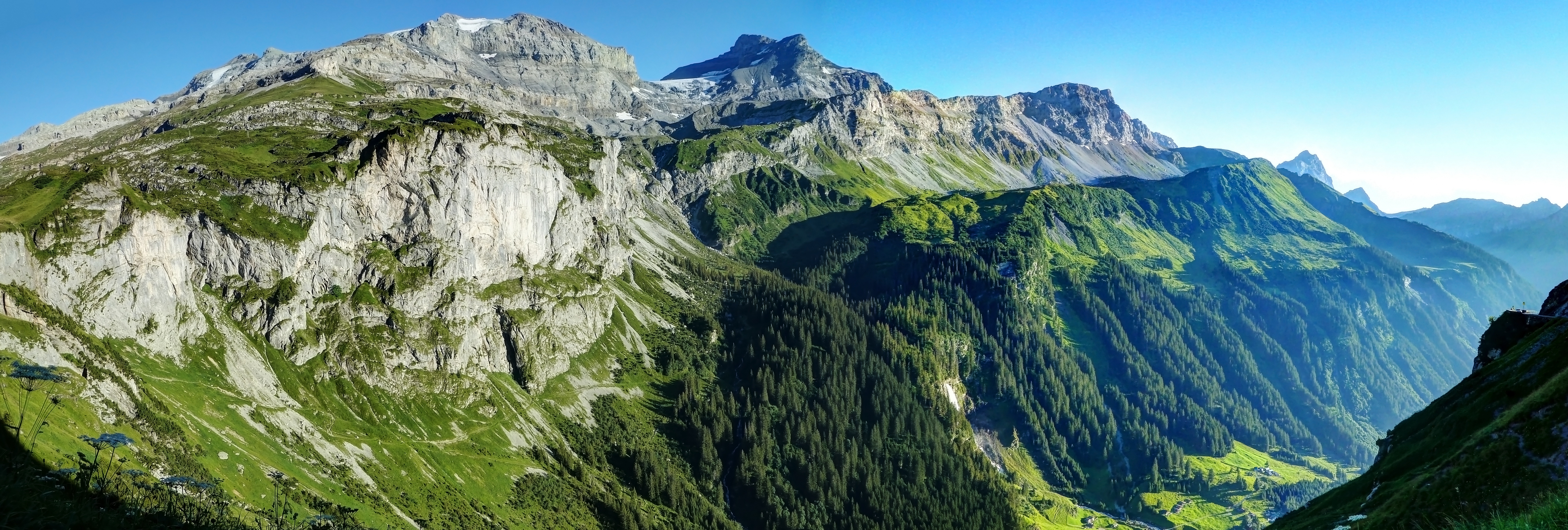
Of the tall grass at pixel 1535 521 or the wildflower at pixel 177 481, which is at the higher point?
the tall grass at pixel 1535 521

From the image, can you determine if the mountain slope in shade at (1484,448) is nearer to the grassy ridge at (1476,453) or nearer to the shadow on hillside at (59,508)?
the grassy ridge at (1476,453)

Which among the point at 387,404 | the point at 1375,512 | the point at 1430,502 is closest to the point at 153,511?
the point at 1430,502

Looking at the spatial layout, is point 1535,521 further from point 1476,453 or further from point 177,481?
point 1476,453

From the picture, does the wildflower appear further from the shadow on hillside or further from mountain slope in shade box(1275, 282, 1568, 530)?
mountain slope in shade box(1275, 282, 1568, 530)

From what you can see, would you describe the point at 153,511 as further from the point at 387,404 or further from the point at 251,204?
the point at 251,204

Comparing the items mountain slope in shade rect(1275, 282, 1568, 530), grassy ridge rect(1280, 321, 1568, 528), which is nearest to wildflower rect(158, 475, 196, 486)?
mountain slope in shade rect(1275, 282, 1568, 530)

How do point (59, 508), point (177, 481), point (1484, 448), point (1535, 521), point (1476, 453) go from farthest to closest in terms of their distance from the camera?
point (1476, 453)
point (1484, 448)
point (177, 481)
point (1535, 521)
point (59, 508)

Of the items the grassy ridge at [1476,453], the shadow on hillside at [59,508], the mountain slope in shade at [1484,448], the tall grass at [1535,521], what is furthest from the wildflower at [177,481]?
the grassy ridge at [1476,453]

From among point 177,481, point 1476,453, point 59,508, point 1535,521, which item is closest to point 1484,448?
point 1476,453
